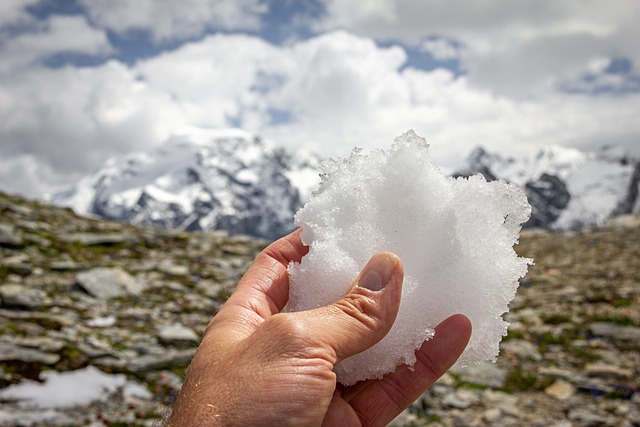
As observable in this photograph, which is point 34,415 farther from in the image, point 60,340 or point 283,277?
point 283,277

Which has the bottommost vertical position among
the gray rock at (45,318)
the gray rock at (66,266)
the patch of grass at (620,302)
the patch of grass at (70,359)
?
the patch of grass at (70,359)

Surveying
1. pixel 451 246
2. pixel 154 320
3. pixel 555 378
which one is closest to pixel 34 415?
pixel 154 320

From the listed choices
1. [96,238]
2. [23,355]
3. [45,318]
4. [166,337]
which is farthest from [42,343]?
[96,238]

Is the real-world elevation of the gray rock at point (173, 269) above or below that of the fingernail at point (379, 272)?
above

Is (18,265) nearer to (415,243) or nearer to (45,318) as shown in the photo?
(45,318)

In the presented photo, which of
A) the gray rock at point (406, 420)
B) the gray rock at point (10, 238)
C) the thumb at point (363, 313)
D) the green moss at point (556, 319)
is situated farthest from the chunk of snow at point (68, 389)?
the green moss at point (556, 319)

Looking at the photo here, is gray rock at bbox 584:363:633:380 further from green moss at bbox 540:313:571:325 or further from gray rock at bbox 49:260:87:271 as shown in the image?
gray rock at bbox 49:260:87:271

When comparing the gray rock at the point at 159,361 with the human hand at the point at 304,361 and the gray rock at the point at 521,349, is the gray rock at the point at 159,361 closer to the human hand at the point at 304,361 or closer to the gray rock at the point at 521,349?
the human hand at the point at 304,361
